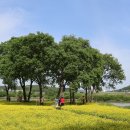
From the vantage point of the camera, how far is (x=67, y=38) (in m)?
84.0

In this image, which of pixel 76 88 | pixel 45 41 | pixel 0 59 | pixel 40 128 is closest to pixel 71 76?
pixel 76 88

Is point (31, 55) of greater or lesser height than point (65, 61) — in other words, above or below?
above

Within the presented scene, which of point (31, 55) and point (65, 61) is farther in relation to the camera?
point (31, 55)

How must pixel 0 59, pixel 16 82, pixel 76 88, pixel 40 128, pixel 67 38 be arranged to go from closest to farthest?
pixel 40 128 → pixel 76 88 → pixel 67 38 → pixel 0 59 → pixel 16 82

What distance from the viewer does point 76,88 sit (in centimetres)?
7669

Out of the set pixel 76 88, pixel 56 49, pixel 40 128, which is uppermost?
pixel 56 49

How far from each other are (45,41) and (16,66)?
706 centimetres

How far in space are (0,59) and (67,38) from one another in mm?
15906

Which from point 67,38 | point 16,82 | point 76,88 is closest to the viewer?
point 76,88

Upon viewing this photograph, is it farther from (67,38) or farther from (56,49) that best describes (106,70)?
(56,49)

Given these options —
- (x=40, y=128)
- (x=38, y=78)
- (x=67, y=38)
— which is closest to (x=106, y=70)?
(x=67, y=38)

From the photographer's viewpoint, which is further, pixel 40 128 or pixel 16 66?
pixel 16 66

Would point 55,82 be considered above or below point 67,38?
below

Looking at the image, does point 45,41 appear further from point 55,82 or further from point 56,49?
point 55,82
